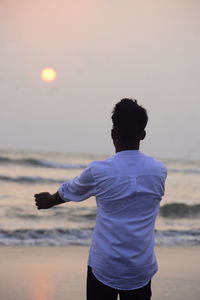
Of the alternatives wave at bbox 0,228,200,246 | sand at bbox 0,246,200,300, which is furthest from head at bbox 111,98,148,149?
wave at bbox 0,228,200,246

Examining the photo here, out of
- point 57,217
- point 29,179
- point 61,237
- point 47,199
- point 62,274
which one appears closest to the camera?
point 47,199

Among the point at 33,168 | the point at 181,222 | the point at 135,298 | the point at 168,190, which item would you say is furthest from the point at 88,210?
the point at 33,168

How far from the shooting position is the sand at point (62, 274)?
5.73 metres

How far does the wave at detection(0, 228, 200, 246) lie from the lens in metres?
9.59

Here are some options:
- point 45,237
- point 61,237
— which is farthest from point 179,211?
point 45,237

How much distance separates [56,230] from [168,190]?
13810 millimetres

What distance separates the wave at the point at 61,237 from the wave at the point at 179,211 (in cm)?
368

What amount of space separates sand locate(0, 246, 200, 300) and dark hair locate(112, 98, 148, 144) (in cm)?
333

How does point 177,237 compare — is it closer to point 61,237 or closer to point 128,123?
point 61,237

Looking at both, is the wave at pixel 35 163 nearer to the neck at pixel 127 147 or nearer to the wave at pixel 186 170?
the wave at pixel 186 170

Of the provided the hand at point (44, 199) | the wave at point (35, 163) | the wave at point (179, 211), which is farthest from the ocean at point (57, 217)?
the hand at point (44, 199)

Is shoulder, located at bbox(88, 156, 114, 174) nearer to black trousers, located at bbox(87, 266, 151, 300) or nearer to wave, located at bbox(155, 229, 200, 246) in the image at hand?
black trousers, located at bbox(87, 266, 151, 300)

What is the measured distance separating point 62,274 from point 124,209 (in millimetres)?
4343

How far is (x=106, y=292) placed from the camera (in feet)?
8.04
